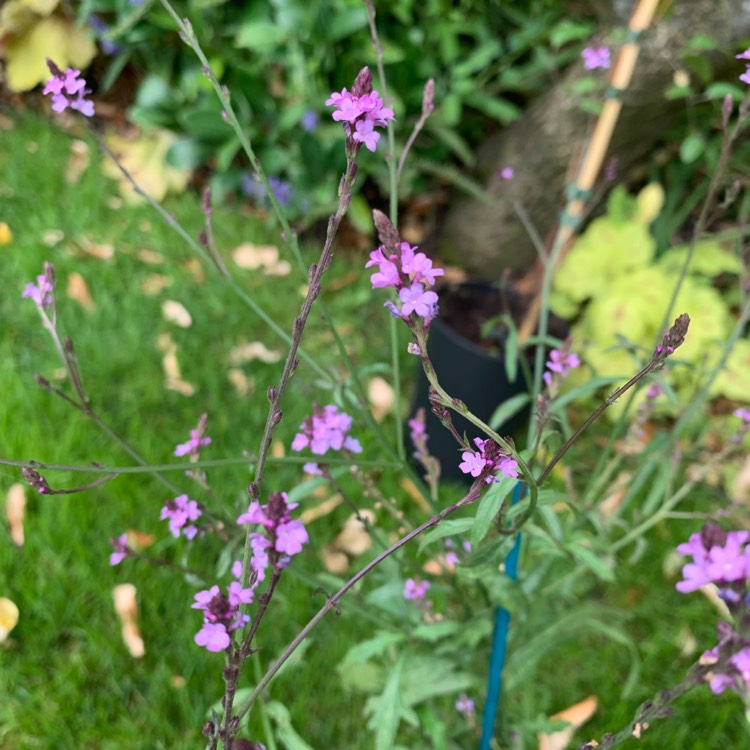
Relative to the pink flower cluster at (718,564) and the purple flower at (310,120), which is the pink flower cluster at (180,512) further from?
the purple flower at (310,120)

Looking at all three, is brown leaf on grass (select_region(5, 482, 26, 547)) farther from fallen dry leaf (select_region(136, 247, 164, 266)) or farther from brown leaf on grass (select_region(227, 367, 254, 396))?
fallen dry leaf (select_region(136, 247, 164, 266))

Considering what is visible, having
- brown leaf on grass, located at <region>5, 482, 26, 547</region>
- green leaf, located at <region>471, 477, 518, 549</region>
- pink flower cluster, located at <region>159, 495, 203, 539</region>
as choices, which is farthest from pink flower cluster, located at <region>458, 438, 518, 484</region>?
brown leaf on grass, located at <region>5, 482, 26, 547</region>

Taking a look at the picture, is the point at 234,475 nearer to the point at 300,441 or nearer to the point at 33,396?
the point at 33,396

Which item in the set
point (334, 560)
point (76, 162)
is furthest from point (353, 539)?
point (76, 162)

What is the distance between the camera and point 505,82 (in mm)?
2578

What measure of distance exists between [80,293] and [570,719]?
6.12ft

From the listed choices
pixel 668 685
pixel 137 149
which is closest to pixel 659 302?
pixel 668 685

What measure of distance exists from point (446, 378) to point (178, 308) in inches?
36.0

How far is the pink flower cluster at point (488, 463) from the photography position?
649 millimetres

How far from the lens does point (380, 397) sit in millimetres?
2248

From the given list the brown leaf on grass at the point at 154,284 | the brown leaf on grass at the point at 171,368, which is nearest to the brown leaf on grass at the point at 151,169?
the brown leaf on grass at the point at 154,284

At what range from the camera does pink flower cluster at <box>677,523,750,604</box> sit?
1.85ft

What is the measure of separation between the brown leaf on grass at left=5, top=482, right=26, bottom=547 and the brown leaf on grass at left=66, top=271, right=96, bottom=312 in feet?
2.56

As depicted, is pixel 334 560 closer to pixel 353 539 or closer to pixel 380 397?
pixel 353 539
